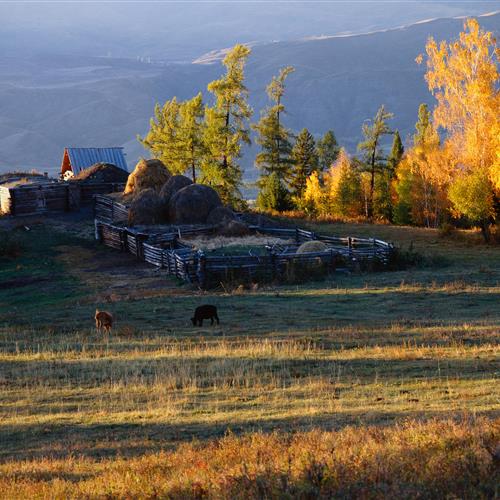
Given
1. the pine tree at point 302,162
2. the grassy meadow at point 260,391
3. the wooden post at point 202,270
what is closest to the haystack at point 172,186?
the grassy meadow at point 260,391

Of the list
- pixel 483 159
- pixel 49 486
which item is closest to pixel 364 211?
pixel 483 159

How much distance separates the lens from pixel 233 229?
46.8m

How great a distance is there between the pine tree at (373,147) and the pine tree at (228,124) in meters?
13.5

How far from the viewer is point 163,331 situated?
79.4 feet

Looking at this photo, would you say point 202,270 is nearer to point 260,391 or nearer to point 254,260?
point 254,260

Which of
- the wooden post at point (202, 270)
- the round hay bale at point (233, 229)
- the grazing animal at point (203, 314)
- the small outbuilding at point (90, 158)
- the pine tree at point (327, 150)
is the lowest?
the grazing animal at point (203, 314)

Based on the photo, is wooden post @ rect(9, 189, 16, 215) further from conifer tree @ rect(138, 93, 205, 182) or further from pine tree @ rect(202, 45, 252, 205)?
conifer tree @ rect(138, 93, 205, 182)

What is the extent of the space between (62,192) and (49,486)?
51418 millimetres

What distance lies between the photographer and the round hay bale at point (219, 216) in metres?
48.9

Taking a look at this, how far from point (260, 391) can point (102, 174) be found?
160 ft

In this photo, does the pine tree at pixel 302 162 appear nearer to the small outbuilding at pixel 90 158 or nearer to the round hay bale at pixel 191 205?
the small outbuilding at pixel 90 158

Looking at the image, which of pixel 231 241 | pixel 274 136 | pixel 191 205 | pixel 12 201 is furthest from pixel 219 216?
pixel 274 136

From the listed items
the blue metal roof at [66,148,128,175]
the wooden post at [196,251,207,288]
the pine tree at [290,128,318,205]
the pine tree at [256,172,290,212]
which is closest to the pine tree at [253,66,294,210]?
the pine tree at [256,172,290,212]

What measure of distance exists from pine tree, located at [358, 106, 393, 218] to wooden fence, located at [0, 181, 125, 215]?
28139 mm
